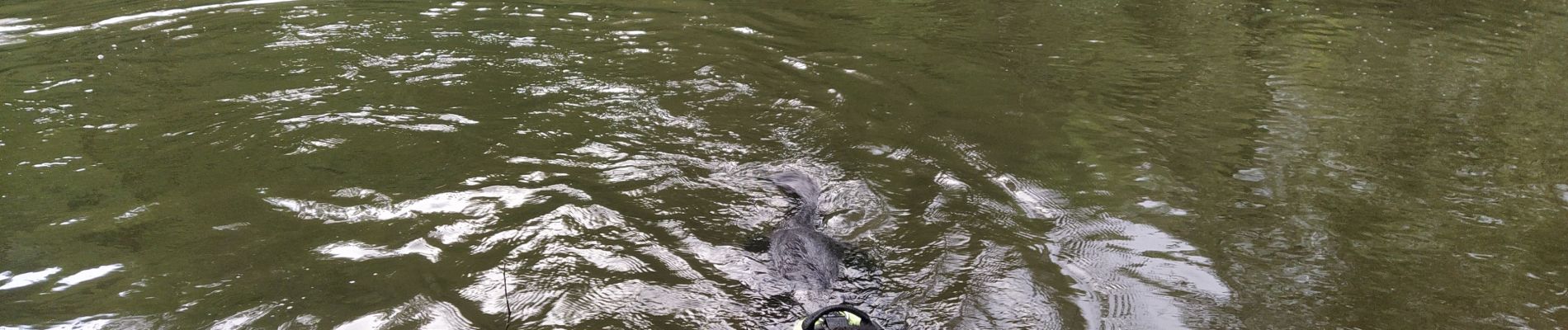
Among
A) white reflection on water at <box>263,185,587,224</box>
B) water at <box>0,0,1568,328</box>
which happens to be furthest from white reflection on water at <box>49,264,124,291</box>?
white reflection on water at <box>263,185,587,224</box>

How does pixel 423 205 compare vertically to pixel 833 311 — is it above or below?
below

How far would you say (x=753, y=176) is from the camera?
18.4ft

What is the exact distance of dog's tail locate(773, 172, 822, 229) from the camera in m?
4.76

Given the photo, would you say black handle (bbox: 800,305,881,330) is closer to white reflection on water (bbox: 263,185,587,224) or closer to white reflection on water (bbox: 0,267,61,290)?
white reflection on water (bbox: 263,185,587,224)

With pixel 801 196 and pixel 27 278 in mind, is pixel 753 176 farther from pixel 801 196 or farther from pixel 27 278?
pixel 27 278

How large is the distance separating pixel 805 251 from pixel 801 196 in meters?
0.96

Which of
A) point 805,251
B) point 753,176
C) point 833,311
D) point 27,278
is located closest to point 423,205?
point 27,278

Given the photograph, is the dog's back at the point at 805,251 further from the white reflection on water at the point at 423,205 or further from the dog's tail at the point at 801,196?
the white reflection on water at the point at 423,205

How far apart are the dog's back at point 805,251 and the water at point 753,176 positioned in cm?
10

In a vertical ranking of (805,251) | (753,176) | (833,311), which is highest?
(833,311)

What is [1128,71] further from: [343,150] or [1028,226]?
[343,150]

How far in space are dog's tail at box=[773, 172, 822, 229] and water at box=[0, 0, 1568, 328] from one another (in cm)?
9

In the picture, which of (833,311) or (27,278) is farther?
(27,278)

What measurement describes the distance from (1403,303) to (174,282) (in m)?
5.57
